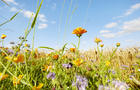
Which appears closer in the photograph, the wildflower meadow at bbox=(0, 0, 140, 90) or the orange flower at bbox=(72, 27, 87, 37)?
the wildflower meadow at bbox=(0, 0, 140, 90)

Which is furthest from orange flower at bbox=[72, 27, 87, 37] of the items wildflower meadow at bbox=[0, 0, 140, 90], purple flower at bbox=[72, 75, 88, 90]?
purple flower at bbox=[72, 75, 88, 90]

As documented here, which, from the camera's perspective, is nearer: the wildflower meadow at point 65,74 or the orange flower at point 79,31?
the wildflower meadow at point 65,74

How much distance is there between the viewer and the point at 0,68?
1.64m

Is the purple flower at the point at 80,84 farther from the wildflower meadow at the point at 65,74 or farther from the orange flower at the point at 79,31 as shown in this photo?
the orange flower at the point at 79,31

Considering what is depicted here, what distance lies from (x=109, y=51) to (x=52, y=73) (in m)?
2.24

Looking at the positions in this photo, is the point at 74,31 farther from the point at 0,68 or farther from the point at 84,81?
the point at 0,68

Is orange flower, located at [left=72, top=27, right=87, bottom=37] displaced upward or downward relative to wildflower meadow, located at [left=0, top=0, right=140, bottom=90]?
upward

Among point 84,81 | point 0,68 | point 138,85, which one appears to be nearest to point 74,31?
point 84,81

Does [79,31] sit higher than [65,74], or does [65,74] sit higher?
[79,31]

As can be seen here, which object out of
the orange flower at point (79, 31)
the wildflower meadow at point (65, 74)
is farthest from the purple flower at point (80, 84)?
the orange flower at point (79, 31)

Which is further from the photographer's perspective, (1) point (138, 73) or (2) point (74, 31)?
(1) point (138, 73)

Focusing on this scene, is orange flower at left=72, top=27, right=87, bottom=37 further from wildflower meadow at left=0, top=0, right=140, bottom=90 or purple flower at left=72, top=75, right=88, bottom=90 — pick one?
purple flower at left=72, top=75, right=88, bottom=90

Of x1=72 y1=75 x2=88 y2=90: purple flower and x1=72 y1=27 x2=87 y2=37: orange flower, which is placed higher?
x1=72 y1=27 x2=87 y2=37: orange flower

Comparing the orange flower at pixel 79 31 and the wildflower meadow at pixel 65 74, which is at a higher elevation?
the orange flower at pixel 79 31
